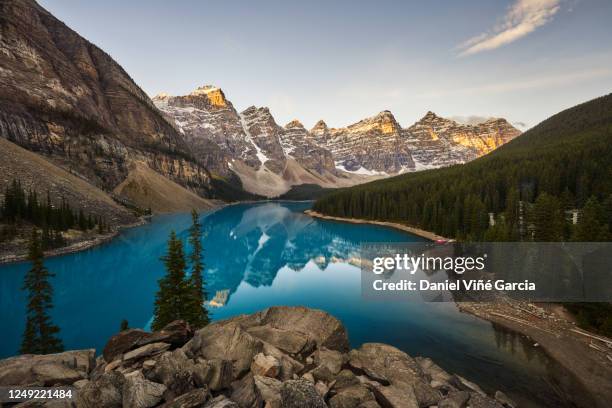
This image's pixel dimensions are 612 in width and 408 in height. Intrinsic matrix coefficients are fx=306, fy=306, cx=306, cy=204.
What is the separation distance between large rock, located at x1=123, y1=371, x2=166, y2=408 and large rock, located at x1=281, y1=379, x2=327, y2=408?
407cm

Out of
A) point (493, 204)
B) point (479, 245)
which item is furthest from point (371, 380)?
point (493, 204)

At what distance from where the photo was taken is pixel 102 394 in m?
9.74

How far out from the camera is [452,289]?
1505 inches

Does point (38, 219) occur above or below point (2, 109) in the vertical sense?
below

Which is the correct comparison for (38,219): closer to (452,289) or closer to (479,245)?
(452,289)

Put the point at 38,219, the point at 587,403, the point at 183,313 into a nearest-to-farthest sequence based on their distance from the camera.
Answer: the point at 587,403 → the point at 183,313 → the point at 38,219

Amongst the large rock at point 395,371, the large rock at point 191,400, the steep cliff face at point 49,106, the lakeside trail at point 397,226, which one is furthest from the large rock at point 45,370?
the steep cliff face at point 49,106

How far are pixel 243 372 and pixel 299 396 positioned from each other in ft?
10.5

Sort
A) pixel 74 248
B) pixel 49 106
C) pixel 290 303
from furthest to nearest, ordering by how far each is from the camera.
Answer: pixel 49 106 < pixel 74 248 < pixel 290 303

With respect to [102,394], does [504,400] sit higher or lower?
Answer: lower

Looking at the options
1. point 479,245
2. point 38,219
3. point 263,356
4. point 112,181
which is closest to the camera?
point 263,356

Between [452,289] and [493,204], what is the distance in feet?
191

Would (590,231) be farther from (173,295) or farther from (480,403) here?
(173,295)

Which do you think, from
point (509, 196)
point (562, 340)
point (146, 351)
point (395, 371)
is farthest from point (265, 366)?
point (509, 196)
